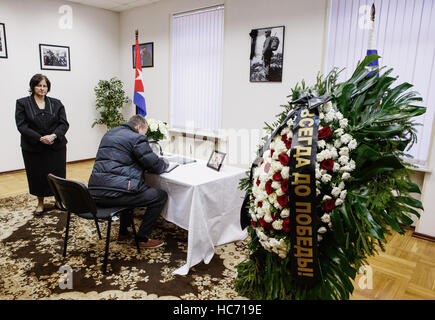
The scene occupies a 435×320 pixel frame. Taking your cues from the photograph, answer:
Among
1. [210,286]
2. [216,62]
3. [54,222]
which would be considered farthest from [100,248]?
[216,62]

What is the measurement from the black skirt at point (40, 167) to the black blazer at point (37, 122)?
6cm

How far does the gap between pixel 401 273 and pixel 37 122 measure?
3.92m

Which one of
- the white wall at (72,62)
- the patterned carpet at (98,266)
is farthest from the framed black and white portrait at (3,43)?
the patterned carpet at (98,266)

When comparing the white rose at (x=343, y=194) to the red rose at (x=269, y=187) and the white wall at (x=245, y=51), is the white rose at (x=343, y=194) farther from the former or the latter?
the white wall at (x=245, y=51)

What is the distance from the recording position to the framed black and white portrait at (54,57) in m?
5.59

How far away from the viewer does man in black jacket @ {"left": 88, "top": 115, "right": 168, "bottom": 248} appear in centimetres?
259

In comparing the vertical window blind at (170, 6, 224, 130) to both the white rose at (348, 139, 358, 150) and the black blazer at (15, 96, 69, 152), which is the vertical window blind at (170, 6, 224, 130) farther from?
the white rose at (348, 139, 358, 150)

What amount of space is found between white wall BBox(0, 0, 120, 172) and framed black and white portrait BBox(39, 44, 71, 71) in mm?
79

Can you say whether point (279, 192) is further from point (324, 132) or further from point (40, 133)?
point (40, 133)

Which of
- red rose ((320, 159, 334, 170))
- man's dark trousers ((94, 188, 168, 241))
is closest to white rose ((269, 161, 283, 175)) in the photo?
red rose ((320, 159, 334, 170))

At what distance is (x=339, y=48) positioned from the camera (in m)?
3.81

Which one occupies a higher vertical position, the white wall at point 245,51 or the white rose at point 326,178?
the white wall at point 245,51

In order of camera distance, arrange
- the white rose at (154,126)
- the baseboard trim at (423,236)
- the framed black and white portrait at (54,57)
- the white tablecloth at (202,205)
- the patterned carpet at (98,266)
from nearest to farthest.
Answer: the patterned carpet at (98,266), the white tablecloth at (202,205), the white rose at (154,126), the baseboard trim at (423,236), the framed black and white portrait at (54,57)

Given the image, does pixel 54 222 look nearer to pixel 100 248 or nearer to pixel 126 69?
pixel 100 248
